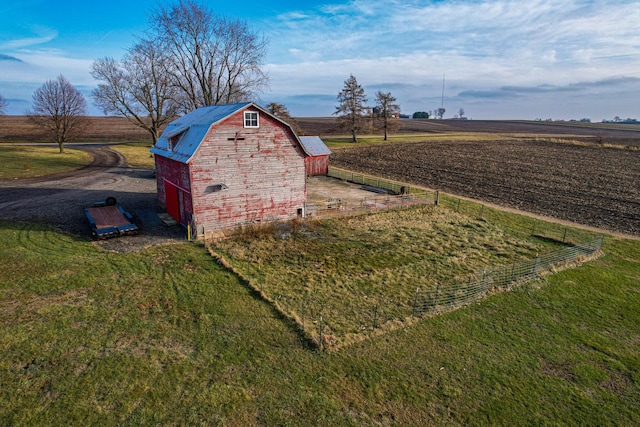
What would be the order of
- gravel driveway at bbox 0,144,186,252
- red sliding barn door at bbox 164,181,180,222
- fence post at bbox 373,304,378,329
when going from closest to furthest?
fence post at bbox 373,304,378,329, gravel driveway at bbox 0,144,186,252, red sliding barn door at bbox 164,181,180,222

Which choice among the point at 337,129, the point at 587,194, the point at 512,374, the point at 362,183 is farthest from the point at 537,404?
the point at 337,129

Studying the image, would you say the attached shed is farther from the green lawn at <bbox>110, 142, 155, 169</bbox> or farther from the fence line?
the fence line

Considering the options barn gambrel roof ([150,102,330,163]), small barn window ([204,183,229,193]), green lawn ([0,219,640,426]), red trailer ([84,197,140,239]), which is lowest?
green lawn ([0,219,640,426])

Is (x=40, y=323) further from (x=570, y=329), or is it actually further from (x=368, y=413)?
(x=570, y=329)

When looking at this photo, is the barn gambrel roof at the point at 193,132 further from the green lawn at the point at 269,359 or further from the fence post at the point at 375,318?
the fence post at the point at 375,318

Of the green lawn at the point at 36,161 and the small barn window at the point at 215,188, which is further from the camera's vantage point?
the green lawn at the point at 36,161

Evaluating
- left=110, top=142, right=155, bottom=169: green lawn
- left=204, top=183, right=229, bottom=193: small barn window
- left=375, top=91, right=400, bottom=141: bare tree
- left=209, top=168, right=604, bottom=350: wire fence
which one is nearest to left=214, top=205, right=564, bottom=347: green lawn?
left=209, top=168, right=604, bottom=350: wire fence

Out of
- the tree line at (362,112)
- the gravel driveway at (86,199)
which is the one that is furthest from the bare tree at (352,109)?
the gravel driveway at (86,199)
